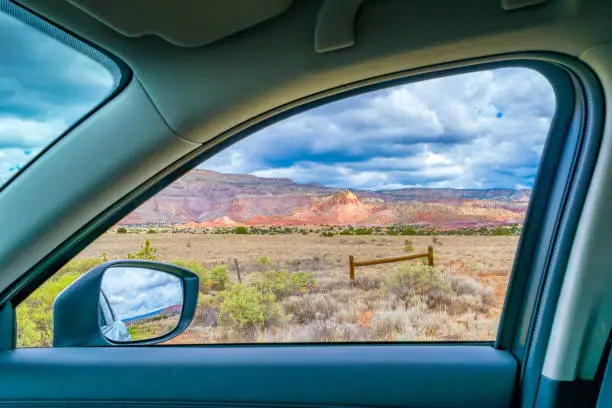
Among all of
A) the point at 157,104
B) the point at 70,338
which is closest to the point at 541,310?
the point at 157,104

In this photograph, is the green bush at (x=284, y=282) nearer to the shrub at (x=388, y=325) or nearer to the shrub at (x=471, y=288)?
the shrub at (x=388, y=325)

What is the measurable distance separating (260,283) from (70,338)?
2.63ft

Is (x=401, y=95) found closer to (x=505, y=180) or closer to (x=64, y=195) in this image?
(x=505, y=180)

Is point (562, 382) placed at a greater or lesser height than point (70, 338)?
lesser

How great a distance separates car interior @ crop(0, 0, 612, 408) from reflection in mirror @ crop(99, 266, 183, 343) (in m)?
0.01

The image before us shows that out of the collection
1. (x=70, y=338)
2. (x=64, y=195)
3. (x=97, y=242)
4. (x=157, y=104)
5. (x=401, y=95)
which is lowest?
(x=70, y=338)

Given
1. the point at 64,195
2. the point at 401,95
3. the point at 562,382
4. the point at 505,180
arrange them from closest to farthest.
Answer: the point at 64,195 < the point at 562,382 < the point at 401,95 < the point at 505,180

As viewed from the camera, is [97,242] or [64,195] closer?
[64,195]

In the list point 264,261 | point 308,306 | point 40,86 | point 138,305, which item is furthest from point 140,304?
point 40,86

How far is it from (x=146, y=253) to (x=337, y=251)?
32.9 inches

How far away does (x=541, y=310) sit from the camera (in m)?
1.89

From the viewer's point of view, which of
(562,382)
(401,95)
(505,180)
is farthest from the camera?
(505,180)

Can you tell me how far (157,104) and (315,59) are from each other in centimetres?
52

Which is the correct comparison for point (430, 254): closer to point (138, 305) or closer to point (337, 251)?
point (337, 251)
